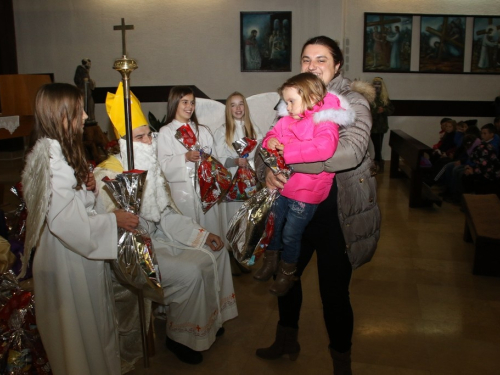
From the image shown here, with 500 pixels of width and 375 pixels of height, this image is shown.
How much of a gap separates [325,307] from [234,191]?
1857 mm

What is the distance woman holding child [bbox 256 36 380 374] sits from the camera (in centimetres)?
218

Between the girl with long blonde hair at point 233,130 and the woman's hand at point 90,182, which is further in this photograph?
the girl with long blonde hair at point 233,130

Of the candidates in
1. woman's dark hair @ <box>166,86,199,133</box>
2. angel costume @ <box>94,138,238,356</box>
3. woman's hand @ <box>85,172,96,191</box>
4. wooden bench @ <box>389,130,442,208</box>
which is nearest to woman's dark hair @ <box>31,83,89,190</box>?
woman's hand @ <box>85,172,96,191</box>

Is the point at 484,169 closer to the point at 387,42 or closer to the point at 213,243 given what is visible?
the point at 213,243

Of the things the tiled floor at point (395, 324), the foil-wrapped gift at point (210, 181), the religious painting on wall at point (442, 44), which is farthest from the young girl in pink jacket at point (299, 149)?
the religious painting on wall at point (442, 44)

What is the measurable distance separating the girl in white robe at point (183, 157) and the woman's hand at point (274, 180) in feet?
5.32

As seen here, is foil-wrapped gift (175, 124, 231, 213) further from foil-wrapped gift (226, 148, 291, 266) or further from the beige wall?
the beige wall

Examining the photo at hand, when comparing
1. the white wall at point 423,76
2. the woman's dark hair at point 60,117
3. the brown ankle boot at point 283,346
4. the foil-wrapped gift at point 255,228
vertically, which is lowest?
the brown ankle boot at point 283,346

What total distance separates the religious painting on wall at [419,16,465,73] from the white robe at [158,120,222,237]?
8.63 meters

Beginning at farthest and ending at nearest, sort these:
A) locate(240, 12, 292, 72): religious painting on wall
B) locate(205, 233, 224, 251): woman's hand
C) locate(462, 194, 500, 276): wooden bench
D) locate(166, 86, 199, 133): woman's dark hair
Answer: locate(240, 12, 292, 72): religious painting on wall → locate(462, 194, 500, 276): wooden bench → locate(166, 86, 199, 133): woman's dark hair → locate(205, 233, 224, 251): woman's hand

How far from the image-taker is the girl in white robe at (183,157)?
159 inches

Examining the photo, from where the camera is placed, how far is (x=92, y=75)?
38.7 feet

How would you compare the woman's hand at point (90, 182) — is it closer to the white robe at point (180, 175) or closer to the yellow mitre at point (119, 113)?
the yellow mitre at point (119, 113)

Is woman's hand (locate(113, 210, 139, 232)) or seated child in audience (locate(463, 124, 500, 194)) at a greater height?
woman's hand (locate(113, 210, 139, 232))
